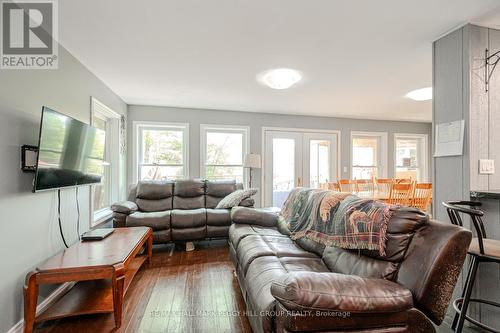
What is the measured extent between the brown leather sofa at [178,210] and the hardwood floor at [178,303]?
49cm

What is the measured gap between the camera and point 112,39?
89.1 inches

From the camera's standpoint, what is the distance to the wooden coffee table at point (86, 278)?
1.72 meters

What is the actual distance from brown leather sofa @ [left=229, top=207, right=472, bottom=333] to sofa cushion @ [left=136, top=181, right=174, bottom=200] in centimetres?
291

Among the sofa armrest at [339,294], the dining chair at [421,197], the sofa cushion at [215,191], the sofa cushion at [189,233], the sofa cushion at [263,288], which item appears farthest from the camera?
the sofa cushion at [215,191]

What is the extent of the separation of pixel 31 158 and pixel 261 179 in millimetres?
3901

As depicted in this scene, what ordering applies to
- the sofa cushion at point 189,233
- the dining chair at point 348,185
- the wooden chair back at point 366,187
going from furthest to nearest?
the wooden chair back at point 366,187
the dining chair at point 348,185
the sofa cushion at point 189,233

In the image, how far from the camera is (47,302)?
2.14 m

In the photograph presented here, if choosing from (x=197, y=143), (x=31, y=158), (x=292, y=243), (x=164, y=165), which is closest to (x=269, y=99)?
(x=197, y=143)

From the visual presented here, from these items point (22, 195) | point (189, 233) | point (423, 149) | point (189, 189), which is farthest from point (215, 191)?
point (423, 149)

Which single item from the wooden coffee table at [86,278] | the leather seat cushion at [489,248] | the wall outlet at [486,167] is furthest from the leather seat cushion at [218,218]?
the wall outlet at [486,167]

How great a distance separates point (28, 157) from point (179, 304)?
67.6 inches

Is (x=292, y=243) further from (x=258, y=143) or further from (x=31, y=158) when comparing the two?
(x=258, y=143)

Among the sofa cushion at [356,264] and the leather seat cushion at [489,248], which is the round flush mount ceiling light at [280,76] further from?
the leather seat cushion at [489,248]

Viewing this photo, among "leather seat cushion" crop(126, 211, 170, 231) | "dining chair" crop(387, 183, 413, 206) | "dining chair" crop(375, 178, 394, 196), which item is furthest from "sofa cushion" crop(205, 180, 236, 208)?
"dining chair" crop(375, 178, 394, 196)
